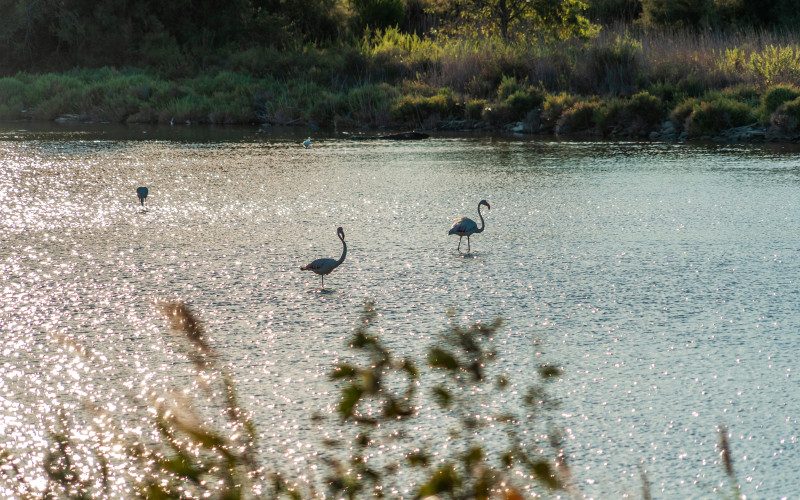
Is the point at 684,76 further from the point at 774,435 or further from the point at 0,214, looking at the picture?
the point at 774,435

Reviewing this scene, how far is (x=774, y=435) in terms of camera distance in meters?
4.21

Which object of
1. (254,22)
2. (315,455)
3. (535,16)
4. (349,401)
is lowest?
(315,455)

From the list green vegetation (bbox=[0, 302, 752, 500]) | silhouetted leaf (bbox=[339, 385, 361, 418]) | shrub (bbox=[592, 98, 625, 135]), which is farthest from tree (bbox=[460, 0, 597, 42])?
silhouetted leaf (bbox=[339, 385, 361, 418])

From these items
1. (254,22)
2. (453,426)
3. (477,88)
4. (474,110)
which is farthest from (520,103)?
(453,426)

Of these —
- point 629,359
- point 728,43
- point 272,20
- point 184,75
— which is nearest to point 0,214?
point 629,359

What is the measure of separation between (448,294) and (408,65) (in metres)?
24.0

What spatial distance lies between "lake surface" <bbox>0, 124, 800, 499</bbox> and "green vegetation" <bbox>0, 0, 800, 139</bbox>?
350 inches

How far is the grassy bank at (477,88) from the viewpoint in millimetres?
22281

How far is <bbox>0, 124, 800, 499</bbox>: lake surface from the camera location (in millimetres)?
4324

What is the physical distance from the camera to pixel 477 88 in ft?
88.7

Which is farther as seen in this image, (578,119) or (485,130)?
(485,130)

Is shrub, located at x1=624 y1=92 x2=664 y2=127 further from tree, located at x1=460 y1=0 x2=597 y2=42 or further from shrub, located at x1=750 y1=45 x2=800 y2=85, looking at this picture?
tree, located at x1=460 y1=0 x2=597 y2=42

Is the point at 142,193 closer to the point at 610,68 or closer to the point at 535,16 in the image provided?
the point at 610,68

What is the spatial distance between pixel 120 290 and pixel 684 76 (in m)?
20.1
